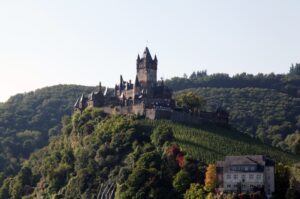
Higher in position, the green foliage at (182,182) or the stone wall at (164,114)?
the stone wall at (164,114)

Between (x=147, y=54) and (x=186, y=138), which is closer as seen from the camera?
(x=186, y=138)

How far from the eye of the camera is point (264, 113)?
182 m

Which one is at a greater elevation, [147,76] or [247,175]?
[147,76]

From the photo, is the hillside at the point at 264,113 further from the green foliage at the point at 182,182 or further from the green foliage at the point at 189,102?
the green foliage at the point at 182,182

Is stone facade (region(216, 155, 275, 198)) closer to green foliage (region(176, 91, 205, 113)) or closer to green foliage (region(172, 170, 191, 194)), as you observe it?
green foliage (region(172, 170, 191, 194))

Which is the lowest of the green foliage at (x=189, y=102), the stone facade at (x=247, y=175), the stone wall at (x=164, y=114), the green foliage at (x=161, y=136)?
the stone facade at (x=247, y=175)

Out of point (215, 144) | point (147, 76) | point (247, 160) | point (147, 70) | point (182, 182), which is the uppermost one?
point (147, 70)

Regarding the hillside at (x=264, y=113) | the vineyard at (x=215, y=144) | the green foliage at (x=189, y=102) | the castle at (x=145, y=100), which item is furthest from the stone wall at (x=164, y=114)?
the hillside at (x=264, y=113)

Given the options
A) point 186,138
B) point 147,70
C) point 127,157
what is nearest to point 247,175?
point 186,138

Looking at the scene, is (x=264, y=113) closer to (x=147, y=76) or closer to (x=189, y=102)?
(x=147, y=76)

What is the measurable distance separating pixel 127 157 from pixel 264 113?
261ft

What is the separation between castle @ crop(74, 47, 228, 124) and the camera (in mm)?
123625

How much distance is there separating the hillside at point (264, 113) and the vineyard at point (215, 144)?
128ft

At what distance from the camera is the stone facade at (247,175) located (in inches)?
3492
